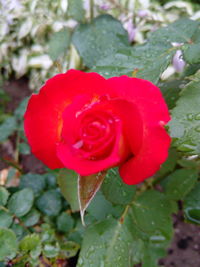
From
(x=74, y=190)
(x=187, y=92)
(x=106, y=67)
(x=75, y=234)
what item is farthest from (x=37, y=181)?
(x=187, y=92)

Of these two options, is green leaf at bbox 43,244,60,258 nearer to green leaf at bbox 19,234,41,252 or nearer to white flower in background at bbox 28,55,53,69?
green leaf at bbox 19,234,41,252

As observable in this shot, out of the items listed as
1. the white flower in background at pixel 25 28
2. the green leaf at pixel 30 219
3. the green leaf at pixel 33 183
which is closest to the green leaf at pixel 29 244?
the green leaf at pixel 30 219

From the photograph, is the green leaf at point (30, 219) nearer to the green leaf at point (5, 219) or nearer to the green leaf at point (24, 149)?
the green leaf at point (5, 219)

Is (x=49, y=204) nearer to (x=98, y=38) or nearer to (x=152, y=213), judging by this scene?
(x=152, y=213)

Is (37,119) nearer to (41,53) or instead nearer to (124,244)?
(124,244)

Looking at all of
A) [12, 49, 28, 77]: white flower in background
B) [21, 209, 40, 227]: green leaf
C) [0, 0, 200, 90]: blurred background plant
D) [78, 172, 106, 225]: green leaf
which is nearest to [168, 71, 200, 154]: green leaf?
[78, 172, 106, 225]: green leaf

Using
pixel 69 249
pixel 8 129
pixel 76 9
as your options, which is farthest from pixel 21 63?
pixel 69 249
